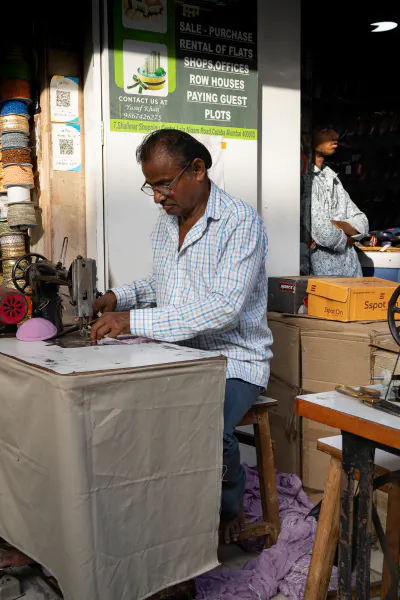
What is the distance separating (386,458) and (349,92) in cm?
403

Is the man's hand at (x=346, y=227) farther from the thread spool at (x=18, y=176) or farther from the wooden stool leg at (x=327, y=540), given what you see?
the wooden stool leg at (x=327, y=540)

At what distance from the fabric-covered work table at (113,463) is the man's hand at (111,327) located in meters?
0.09

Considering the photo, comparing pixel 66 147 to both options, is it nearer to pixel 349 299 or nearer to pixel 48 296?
pixel 48 296

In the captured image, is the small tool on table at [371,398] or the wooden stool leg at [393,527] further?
the wooden stool leg at [393,527]

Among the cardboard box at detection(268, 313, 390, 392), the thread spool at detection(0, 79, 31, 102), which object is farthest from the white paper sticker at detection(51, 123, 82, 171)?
the cardboard box at detection(268, 313, 390, 392)

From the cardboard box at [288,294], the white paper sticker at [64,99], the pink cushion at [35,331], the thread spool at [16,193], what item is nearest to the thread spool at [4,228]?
the thread spool at [16,193]

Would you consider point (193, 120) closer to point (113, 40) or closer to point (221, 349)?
point (113, 40)

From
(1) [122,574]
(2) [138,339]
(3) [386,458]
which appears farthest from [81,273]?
(3) [386,458]

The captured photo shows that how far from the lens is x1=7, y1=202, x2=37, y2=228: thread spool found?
11.0 feet

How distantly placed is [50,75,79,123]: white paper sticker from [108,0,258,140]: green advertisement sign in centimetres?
28

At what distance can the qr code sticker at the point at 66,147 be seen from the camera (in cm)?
341

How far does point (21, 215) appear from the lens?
11.0ft

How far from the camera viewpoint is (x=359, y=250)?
170 inches

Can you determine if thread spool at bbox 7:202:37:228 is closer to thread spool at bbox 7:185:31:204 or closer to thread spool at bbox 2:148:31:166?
thread spool at bbox 7:185:31:204
